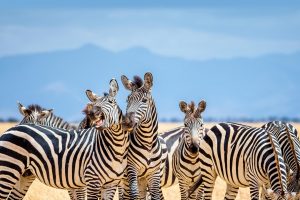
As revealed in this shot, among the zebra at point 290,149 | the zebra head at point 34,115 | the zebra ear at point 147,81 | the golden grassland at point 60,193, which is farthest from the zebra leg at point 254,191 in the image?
the zebra head at point 34,115

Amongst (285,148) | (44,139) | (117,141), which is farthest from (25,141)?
(285,148)

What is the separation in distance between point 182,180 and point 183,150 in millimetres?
579

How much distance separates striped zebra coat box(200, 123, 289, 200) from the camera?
520 inches

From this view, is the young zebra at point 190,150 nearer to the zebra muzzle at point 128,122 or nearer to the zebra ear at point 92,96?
the zebra muzzle at point 128,122

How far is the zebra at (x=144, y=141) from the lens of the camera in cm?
1424

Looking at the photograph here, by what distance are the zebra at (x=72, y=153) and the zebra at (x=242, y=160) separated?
187 centimetres

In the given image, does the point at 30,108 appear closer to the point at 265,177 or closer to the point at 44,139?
the point at 44,139

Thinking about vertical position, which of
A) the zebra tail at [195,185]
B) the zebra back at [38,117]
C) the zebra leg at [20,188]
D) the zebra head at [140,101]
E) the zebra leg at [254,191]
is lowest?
the zebra leg at [254,191]

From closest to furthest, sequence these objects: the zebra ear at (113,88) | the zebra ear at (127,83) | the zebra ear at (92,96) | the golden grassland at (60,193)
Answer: the zebra ear at (113,88) → the zebra ear at (92,96) → the zebra ear at (127,83) → the golden grassland at (60,193)

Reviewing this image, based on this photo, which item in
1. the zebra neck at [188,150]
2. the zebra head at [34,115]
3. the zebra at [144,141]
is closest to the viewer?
the zebra at [144,141]

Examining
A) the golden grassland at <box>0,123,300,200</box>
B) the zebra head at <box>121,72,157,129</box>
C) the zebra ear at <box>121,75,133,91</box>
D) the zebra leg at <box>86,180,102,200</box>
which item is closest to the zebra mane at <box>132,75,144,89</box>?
the zebra head at <box>121,72,157,129</box>

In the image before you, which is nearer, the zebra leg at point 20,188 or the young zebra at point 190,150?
the zebra leg at point 20,188

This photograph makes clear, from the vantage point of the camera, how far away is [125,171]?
14.6 m

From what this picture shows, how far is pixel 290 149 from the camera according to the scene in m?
14.7
